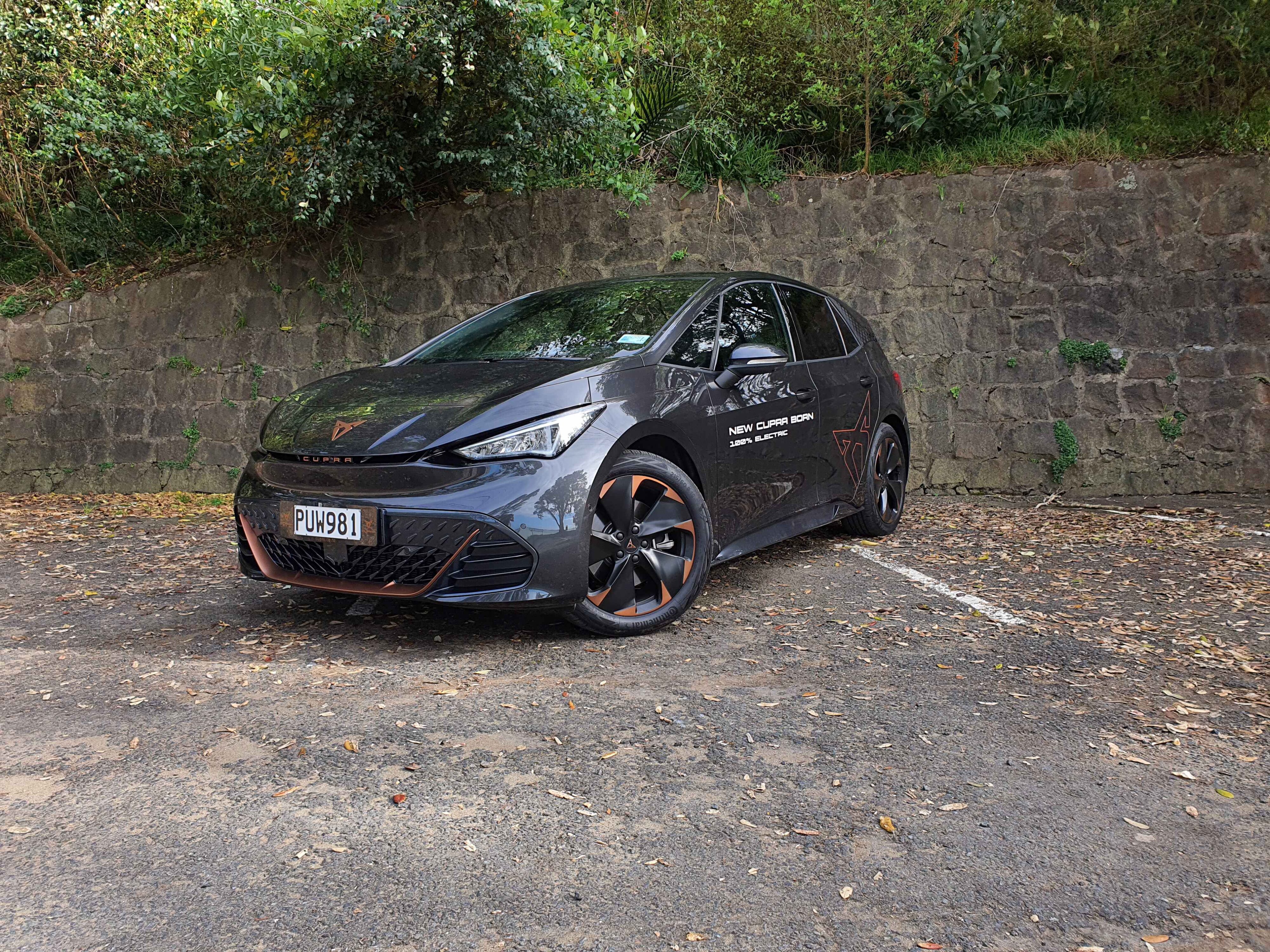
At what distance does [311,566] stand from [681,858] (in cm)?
225

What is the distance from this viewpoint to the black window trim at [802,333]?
5.72m

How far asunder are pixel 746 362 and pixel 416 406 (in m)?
1.54

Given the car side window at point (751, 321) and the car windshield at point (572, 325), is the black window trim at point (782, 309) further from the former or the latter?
the car windshield at point (572, 325)

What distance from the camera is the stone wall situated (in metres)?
8.33

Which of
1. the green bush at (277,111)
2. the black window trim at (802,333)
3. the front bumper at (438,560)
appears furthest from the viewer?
the green bush at (277,111)

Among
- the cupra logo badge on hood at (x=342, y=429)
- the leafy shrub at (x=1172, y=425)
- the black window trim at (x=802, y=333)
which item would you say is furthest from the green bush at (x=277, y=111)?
the leafy shrub at (x=1172, y=425)

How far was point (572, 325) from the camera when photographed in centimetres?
506

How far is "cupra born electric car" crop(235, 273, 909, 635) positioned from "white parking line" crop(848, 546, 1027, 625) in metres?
0.57

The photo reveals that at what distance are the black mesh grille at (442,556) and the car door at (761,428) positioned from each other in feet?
3.95

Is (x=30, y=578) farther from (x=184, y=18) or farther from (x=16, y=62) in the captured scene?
(x=16, y=62)

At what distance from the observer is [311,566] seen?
4176mm

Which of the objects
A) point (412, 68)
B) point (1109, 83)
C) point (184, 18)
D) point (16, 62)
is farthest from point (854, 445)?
point (16, 62)

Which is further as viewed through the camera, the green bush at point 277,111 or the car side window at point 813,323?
the green bush at point 277,111

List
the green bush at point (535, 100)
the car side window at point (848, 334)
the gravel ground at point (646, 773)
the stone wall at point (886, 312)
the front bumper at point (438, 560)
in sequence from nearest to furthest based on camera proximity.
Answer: the gravel ground at point (646, 773), the front bumper at point (438, 560), the car side window at point (848, 334), the green bush at point (535, 100), the stone wall at point (886, 312)
